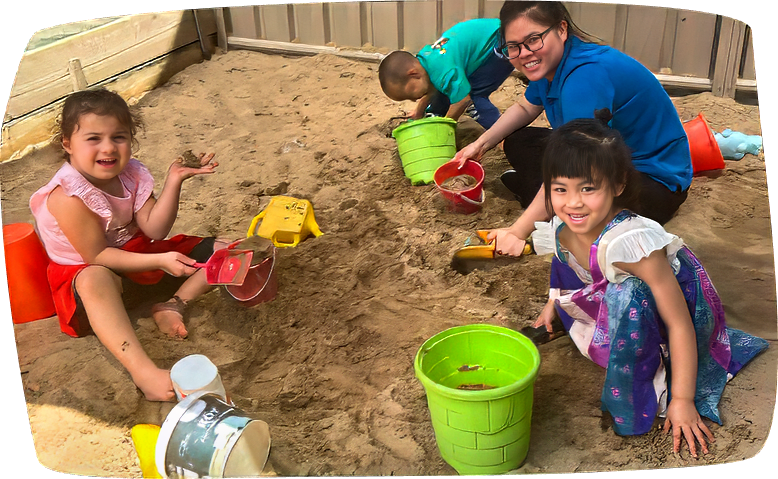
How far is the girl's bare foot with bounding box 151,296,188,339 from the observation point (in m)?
2.17

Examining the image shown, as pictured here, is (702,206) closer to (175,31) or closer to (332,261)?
(332,261)

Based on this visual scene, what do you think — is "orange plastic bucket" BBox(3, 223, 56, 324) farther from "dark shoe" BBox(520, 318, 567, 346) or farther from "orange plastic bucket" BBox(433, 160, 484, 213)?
"dark shoe" BBox(520, 318, 567, 346)

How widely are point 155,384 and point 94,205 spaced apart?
0.51m

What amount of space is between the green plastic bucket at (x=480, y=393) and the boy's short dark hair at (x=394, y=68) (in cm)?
78

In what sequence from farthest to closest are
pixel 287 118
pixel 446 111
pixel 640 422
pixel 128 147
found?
pixel 287 118 → pixel 446 111 → pixel 128 147 → pixel 640 422

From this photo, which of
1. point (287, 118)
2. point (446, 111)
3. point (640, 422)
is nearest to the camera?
point (640, 422)

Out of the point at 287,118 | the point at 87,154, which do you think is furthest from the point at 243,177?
the point at 87,154

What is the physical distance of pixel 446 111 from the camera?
2281 mm

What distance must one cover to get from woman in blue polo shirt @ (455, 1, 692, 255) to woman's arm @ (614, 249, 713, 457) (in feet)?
→ 0.50

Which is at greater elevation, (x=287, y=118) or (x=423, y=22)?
(x=423, y=22)

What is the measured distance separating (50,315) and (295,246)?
714mm

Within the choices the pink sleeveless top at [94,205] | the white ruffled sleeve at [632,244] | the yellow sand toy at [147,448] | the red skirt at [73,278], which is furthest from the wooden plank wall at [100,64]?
the white ruffled sleeve at [632,244]

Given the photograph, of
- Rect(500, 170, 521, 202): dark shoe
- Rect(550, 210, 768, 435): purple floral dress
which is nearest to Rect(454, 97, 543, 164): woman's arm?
Rect(500, 170, 521, 202): dark shoe

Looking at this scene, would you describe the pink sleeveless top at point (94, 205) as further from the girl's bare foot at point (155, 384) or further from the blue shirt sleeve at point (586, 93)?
the blue shirt sleeve at point (586, 93)
